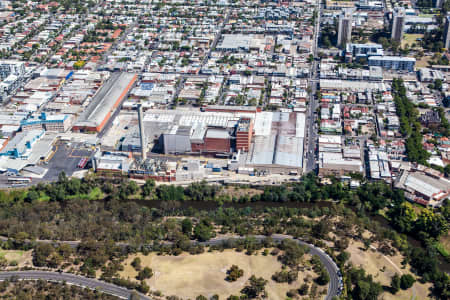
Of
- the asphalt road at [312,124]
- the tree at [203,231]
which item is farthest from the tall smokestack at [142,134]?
the asphalt road at [312,124]

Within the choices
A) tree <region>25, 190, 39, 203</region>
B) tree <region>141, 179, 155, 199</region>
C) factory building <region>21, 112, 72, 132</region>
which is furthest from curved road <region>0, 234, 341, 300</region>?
factory building <region>21, 112, 72, 132</region>

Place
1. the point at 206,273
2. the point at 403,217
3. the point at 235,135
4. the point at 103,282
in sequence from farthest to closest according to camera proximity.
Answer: the point at 235,135 → the point at 403,217 → the point at 206,273 → the point at 103,282

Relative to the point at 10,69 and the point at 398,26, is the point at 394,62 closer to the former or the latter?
the point at 398,26

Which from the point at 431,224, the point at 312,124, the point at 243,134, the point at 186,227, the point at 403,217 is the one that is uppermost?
the point at 243,134

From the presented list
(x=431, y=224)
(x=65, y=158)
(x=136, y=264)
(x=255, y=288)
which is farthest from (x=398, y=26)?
(x=136, y=264)

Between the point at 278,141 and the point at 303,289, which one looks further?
the point at 278,141

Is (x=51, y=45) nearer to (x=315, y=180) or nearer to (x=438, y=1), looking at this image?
(x=315, y=180)

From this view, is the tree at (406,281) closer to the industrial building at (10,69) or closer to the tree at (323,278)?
the tree at (323,278)
